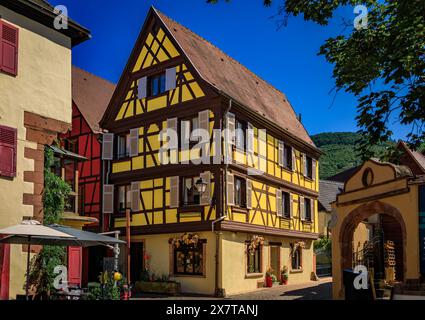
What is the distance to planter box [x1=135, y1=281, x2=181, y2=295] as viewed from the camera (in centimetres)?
2112

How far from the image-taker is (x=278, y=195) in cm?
2564

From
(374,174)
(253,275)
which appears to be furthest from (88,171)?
(374,174)

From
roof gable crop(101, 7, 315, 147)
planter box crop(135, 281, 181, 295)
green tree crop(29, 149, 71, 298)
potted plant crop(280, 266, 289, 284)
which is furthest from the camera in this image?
potted plant crop(280, 266, 289, 284)

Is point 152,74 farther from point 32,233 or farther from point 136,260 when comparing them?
point 32,233

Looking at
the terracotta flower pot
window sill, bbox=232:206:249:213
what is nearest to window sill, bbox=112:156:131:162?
window sill, bbox=232:206:249:213

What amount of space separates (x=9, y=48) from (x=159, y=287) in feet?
39.6

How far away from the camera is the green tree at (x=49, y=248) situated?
12.6m

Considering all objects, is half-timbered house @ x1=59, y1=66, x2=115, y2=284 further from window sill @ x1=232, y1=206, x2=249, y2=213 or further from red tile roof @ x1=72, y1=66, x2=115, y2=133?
window sill @ x1=232, y1=206, x2=249, y2=213

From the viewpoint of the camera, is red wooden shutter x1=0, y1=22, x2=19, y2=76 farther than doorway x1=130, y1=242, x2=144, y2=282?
No

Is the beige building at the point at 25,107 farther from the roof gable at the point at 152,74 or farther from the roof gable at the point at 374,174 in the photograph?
the roof gable at the point at 152,74
